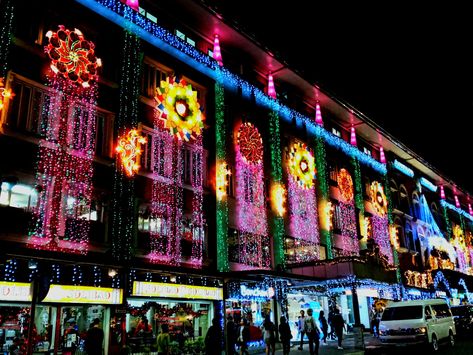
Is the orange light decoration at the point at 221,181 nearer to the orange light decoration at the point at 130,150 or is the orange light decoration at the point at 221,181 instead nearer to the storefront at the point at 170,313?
the orange light decoration at the point at 130,150

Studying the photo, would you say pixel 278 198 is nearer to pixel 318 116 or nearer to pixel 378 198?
pixel 318 116

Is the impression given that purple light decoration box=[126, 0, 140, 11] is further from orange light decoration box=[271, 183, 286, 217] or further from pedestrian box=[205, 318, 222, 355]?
pedestrian box=[205, 318, 222, 355]

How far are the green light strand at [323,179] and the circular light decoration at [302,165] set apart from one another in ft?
4.37

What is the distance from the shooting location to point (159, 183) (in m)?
22.1

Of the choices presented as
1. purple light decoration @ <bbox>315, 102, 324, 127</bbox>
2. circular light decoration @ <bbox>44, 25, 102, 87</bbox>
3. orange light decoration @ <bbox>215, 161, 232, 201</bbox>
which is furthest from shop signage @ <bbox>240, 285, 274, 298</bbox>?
purple light decoration @ <bbox>315, 102, 324, 127</bbox>

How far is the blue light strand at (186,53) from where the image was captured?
71.3 feet

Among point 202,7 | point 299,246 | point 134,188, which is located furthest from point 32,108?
point 299,246

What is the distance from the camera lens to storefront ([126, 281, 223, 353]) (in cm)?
1838

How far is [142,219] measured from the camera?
21125mm

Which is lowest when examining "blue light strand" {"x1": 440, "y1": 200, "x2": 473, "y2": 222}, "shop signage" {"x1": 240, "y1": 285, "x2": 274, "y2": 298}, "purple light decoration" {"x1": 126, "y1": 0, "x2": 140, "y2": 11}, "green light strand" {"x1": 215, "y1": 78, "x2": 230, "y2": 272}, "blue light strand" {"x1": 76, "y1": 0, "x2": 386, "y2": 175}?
"shop signage" {"x1": 240, "y1": 285, "x2": 274, "y2": 298}

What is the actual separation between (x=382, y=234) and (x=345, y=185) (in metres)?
7.91

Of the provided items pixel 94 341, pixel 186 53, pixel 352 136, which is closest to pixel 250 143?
pixel 186 53

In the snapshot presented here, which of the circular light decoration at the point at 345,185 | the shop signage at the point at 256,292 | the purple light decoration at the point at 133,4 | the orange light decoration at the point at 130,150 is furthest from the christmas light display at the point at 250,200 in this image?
the circular light decoration at the point at 345,185

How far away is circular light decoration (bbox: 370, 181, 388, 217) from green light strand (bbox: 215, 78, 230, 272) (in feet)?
68.8
